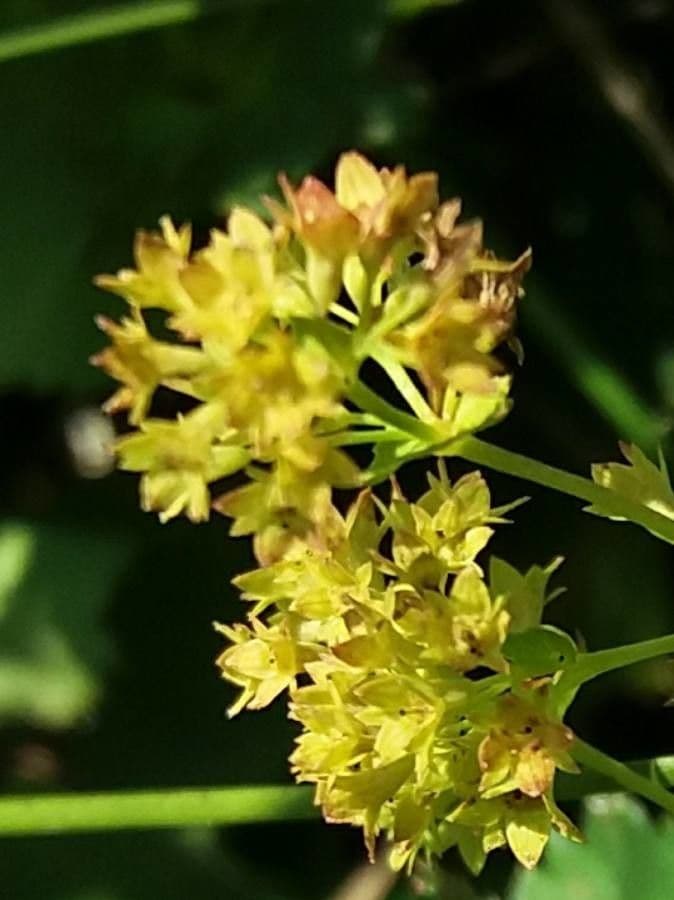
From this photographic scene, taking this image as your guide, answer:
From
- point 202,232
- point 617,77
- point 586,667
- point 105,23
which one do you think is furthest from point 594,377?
point 586,667

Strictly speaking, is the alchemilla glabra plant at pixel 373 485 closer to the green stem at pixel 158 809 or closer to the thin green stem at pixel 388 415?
the thin green stem at pixel 388 415

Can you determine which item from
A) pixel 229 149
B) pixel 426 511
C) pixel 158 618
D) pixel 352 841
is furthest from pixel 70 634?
pixel 426 511

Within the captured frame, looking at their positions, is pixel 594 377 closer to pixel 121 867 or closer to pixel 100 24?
pixel 100 24

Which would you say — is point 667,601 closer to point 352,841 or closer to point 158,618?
point 352,841

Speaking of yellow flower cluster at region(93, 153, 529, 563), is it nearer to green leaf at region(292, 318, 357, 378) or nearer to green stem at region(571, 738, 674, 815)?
green leaf at region(292, 318, 357, 378)

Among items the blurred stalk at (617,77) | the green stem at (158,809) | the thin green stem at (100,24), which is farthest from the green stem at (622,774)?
the blurred stalk at (617,77)

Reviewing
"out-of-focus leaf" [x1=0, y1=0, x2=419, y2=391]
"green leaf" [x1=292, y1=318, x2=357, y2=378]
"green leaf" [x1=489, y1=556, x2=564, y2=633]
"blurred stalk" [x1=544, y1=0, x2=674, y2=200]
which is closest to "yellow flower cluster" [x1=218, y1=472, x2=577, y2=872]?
"green leaf" [x1=489, y1=556, x2=564, y2=633]
